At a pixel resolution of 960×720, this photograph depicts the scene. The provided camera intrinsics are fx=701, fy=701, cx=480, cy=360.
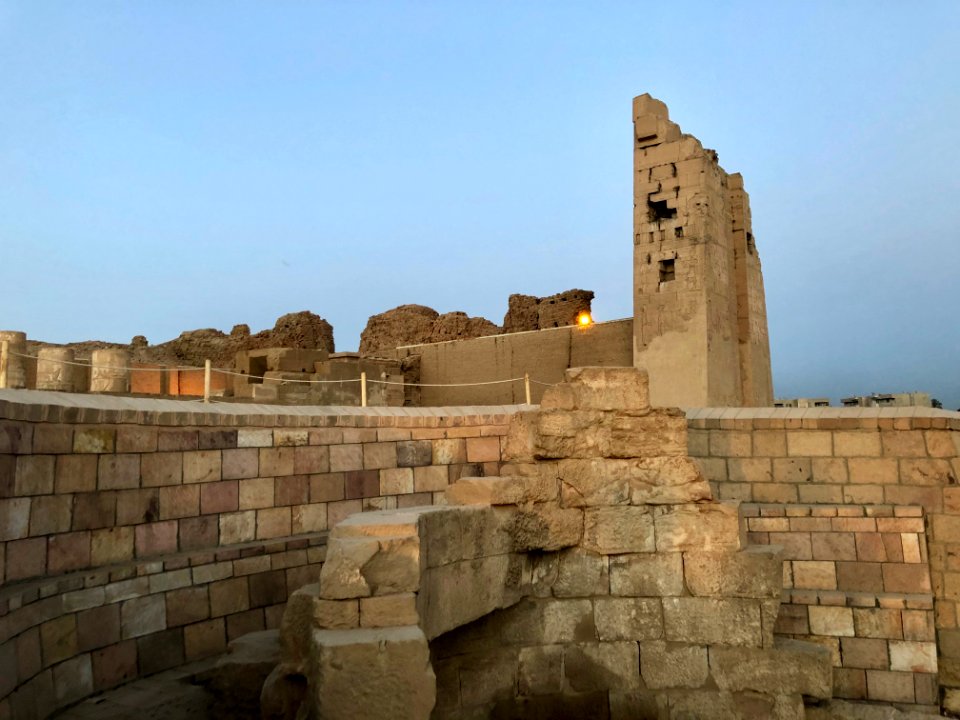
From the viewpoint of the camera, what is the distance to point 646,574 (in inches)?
240

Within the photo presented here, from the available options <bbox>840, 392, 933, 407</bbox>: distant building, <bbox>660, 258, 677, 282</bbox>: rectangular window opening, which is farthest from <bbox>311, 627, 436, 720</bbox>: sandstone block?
<bbox>840, 392, 933, 407</bbox>: distant building

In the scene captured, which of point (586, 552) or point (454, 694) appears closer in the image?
point (454, 694)

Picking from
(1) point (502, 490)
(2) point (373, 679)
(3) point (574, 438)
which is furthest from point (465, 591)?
(3) point (574, 438)

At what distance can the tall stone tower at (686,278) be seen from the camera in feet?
47.8

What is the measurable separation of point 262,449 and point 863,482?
22.8ft

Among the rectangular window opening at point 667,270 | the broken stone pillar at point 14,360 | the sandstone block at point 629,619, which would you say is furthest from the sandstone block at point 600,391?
the rectangular window opening at point 667,270

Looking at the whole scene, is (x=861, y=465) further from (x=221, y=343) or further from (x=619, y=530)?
(x=221, y=343)

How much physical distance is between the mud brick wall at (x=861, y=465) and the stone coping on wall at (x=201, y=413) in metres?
2.87

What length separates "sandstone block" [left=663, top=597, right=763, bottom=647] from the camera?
19.3 ft

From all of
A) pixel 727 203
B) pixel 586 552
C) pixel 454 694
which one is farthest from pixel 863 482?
pixel 727 203

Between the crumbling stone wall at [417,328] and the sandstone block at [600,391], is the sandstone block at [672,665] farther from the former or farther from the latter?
the crumbling stone wall at [417,328]

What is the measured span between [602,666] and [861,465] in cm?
444

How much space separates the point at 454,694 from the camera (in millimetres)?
5629

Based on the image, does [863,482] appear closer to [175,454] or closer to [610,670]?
[610,670]
